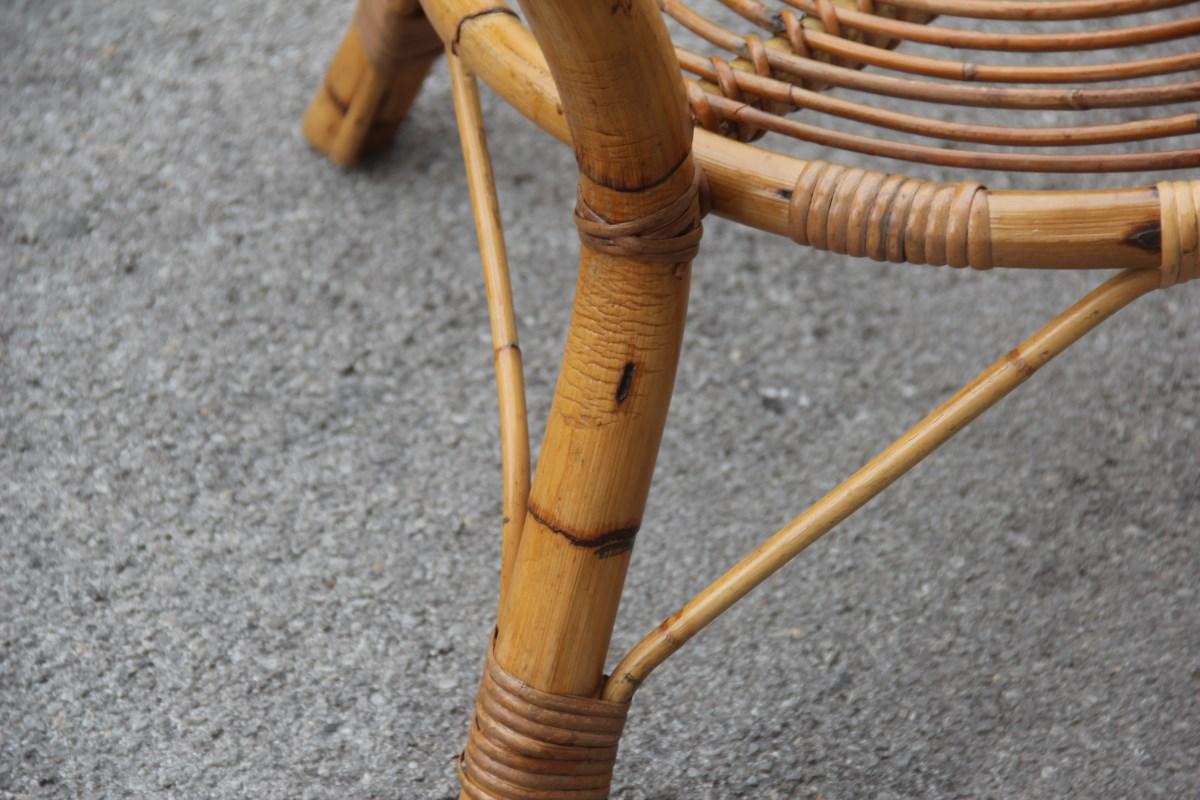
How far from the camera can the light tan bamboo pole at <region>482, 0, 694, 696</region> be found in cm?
56

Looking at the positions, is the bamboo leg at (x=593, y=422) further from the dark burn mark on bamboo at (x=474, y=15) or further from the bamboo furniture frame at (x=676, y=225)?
the dark burn mark on bamboo at (x=474, y=15)

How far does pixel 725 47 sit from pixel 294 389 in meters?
0.44

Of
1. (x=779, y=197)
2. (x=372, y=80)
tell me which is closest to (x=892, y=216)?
(x=779, y=197)

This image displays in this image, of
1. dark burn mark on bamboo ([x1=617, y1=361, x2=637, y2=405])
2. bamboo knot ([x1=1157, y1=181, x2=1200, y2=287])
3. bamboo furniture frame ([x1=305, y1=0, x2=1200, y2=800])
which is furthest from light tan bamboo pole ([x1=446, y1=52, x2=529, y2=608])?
bamboo knot ([x1=1157, y1=181, x2=1200, y2=287])

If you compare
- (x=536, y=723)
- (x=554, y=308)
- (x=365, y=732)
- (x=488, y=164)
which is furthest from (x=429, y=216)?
(x=536, y=723)

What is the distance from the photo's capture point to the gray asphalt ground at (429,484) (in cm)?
83

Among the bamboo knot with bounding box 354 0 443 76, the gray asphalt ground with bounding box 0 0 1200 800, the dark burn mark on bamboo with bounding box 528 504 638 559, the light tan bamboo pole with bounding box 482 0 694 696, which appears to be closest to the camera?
the light tan bamboo pole with bounding box 482 0 694 696

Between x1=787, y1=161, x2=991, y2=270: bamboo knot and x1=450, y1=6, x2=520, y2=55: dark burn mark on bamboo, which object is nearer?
x1=787, y1=161, x2=991, y2=270: bamboo knot

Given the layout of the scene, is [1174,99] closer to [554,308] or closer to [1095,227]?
[1095,227]

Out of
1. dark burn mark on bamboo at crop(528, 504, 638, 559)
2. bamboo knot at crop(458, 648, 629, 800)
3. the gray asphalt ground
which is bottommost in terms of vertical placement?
the gray asphalt ground

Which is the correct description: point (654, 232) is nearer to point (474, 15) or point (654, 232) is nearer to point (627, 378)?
point (627, 378)

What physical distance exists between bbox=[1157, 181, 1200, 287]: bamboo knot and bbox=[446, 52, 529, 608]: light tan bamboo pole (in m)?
0.32

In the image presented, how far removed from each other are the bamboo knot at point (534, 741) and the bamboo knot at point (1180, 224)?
12.9 inches

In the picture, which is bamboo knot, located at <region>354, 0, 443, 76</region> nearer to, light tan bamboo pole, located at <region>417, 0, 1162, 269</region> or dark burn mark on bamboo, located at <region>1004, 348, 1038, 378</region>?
light tan bamboo pole, located at <region>417, 0, 1162, 269</region>
